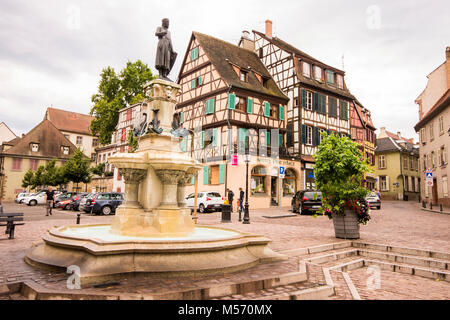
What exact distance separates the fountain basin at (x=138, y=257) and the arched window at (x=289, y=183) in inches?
887

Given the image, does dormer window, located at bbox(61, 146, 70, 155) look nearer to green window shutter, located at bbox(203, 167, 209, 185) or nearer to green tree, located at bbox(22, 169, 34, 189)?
green tree, located at bbox(22, 169, 34, 189)

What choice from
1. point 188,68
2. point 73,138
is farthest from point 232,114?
point 73,138

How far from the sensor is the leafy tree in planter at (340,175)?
28.8 feet

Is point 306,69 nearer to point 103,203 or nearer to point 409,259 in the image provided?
point 103,203

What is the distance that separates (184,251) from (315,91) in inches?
1061

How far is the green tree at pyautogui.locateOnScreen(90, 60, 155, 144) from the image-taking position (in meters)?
36.1

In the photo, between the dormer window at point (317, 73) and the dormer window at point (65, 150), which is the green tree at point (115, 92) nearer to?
the dormer window at point (65, 150)

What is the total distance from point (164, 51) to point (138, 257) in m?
4.88

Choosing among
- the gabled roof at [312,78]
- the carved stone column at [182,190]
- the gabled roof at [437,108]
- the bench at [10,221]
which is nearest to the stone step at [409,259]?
the carved stone column at [182,190]

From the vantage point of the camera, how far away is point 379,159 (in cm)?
4744

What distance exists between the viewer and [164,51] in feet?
24.7

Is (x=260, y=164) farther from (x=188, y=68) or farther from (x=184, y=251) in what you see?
(x=184, y=251)

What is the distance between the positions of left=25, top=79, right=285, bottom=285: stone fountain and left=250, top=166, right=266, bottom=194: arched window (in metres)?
17.9
